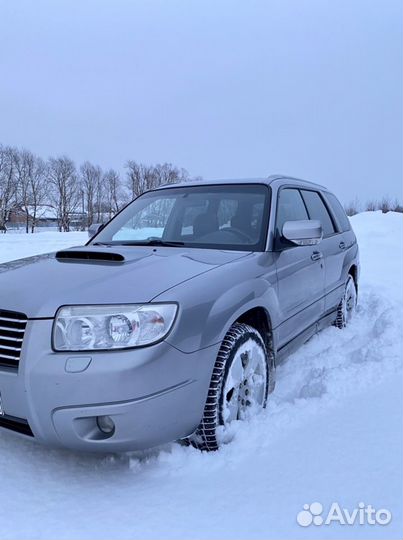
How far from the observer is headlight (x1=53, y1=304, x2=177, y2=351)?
1.83 m

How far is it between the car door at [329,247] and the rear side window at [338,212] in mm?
217

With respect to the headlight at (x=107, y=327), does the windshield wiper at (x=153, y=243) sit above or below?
above

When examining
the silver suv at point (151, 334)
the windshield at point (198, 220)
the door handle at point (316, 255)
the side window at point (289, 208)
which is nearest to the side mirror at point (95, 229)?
the windshield at point (198, 220)

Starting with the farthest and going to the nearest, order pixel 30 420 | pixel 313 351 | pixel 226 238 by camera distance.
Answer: pixel 313 351 < pixel 226 238 < pixel 30 420

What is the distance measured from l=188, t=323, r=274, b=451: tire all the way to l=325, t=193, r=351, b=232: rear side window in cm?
261

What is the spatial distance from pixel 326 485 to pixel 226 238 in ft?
5.51

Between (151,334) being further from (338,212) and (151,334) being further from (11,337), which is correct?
(338,212)

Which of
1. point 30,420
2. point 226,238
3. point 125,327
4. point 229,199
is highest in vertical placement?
point 229,199

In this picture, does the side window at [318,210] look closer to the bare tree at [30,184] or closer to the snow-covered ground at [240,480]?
the snow-covered ground at [240,480]

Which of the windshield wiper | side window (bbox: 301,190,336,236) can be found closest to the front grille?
the windshield wiper

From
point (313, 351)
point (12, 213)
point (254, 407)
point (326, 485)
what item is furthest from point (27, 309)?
point (12, 213)

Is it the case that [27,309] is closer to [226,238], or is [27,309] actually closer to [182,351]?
[182,351]

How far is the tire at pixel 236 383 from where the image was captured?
2.11m

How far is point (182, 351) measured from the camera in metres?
1.91
